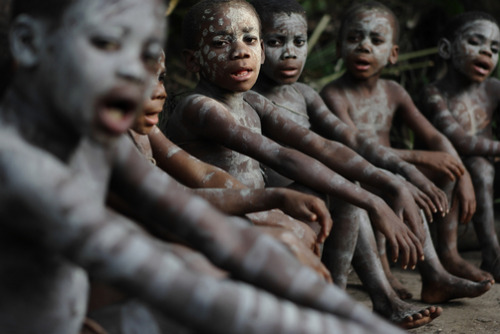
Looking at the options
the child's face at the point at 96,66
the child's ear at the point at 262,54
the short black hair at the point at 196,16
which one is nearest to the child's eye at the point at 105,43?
the child's face at the point at 96,66

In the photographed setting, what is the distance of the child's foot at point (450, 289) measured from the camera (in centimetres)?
Result: 371

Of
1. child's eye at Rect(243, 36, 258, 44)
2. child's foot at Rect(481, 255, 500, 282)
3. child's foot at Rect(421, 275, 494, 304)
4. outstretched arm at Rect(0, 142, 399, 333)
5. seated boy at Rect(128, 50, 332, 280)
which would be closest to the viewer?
outstretched arm at Rect(0, 142, 399, 333)

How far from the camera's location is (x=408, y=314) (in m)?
3.26

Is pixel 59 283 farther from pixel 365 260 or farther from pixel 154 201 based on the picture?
pixel 365 260

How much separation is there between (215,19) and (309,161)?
0.80 m

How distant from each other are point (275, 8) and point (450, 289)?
172 cm

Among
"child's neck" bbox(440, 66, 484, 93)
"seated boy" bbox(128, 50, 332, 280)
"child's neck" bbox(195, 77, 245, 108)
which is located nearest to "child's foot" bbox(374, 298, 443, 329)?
"seated boy" bbox(128, 50, 332, 280)

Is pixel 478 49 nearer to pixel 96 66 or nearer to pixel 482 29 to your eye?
pixel 482 29

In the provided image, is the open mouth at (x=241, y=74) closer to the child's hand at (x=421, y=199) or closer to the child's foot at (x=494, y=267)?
the child's hand at (x=421, y=199)

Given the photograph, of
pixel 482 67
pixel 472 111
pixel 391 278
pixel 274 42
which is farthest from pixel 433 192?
pixel 482 67

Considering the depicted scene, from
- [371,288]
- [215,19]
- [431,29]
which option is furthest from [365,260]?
[431,29]

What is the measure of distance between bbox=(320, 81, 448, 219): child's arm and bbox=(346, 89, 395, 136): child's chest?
122mm

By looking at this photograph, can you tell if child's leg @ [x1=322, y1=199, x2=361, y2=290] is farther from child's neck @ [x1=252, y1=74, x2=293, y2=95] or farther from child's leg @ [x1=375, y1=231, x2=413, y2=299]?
child's neck @ [x1=252, y1=74, x2=293, y2=95]

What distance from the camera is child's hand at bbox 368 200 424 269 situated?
9.55 feet
